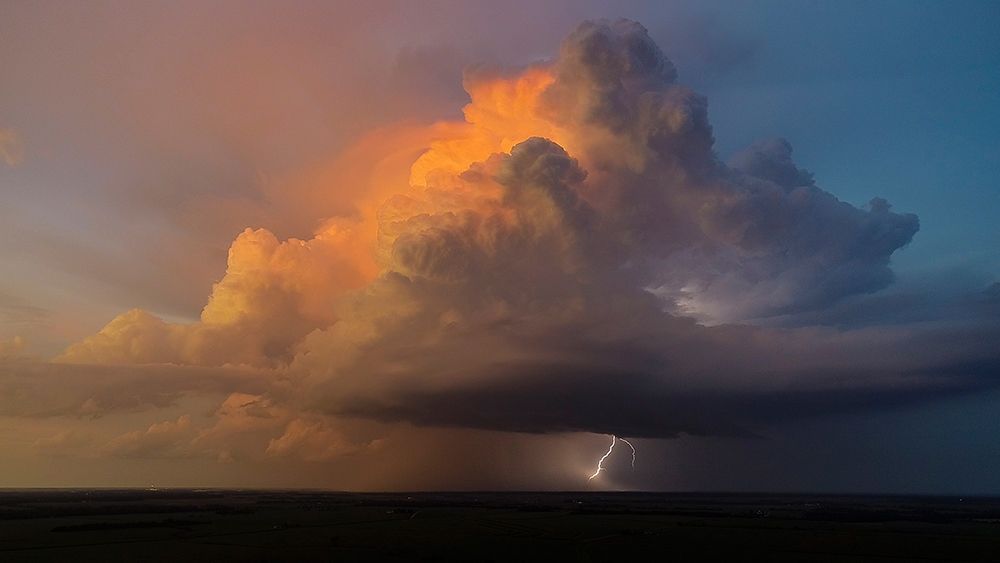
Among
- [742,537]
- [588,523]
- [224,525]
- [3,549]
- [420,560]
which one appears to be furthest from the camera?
[588,523]

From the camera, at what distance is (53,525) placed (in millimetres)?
148750

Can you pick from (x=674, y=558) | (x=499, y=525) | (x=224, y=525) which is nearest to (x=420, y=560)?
(x=674, y=558)

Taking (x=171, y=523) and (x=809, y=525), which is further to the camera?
(x=809, y=525)

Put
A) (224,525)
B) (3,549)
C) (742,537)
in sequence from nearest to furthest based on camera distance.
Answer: (3,549)
(742,537)
(224,525)

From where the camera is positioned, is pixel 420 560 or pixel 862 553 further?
pixel 862 553

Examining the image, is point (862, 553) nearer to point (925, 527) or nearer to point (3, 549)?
point (925, 527)

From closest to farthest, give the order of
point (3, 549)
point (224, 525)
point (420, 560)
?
point (420, 560) < point (3, 549) < point (224, 525)

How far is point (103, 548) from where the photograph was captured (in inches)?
4139

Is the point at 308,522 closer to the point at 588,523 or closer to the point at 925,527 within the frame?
the point at 588,523

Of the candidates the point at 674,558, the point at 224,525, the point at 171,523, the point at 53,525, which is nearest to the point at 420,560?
the point at 674,558

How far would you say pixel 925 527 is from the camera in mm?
162875

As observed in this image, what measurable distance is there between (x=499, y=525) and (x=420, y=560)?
204 feet

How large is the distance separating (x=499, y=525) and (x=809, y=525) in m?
71.9

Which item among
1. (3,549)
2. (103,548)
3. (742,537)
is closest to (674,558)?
(742,537)
